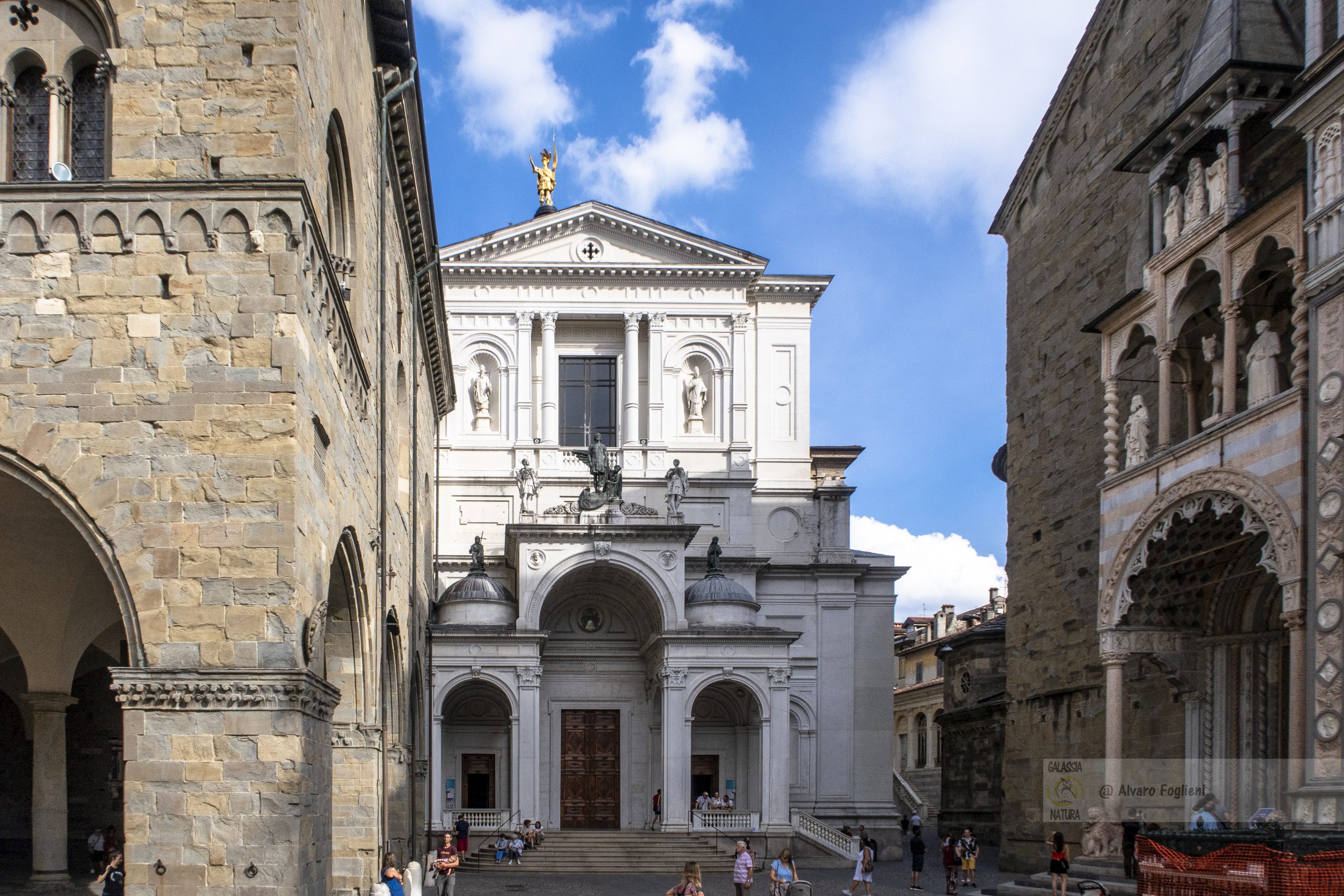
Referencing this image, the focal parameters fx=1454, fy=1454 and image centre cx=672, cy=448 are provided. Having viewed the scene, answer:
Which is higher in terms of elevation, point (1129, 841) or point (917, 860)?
point (1129, 841)

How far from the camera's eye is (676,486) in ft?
132

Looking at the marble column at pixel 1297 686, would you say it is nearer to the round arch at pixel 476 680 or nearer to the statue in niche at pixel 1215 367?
the statue in niche at pixel 1215 367

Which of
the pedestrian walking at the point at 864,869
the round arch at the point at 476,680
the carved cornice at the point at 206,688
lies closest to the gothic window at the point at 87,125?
the carved cornice at the point at 206,688

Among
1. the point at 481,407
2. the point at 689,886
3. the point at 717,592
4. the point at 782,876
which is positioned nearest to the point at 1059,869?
the point at 782,876

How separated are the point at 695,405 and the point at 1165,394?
78.7ft

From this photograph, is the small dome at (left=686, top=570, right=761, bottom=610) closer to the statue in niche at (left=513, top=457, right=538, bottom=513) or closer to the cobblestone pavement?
the statue in niche at (left=513, top=457, right=538, bottom=513)

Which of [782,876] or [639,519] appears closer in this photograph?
[782,876]

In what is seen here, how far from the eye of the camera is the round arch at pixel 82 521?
1291cm

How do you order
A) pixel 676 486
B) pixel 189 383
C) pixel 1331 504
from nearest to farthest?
pixel 189 383, pixel 1331 504, pixel 676 486

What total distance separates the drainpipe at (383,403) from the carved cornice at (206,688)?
23.0 feet

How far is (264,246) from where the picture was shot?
43.9 ft

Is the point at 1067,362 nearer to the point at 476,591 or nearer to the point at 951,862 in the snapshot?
the point at 951,862

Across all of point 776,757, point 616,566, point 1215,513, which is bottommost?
point 776,757

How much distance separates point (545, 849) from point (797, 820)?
6.98 metres
